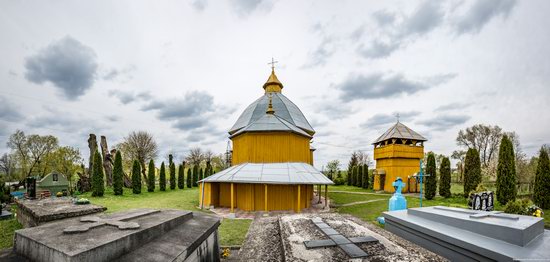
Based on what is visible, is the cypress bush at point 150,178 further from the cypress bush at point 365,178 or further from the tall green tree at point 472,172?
the tall green tree at point 472,172

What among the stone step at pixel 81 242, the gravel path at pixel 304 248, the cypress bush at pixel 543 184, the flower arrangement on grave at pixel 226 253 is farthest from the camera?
the cypress bush at pixel 543 184

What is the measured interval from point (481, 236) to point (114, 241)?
6210mm

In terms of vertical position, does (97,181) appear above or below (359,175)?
above

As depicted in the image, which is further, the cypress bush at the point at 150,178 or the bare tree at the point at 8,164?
the bare tree at the point at 8,164

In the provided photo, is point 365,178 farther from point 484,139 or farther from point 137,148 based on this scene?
point 137,148

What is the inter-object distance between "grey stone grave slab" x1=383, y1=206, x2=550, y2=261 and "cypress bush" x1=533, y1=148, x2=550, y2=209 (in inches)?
446

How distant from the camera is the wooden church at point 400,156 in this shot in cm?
2314

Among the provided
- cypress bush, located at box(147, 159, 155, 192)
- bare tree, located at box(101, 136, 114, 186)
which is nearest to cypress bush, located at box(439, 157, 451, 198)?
cypress bush, located at box(147, 159, 155, 192)

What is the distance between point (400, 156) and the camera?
2312 cm

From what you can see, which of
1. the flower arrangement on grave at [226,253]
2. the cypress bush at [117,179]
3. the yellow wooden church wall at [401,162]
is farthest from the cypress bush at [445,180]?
the cypress bush at [117,179]

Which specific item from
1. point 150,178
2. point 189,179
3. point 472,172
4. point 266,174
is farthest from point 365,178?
point 150,178

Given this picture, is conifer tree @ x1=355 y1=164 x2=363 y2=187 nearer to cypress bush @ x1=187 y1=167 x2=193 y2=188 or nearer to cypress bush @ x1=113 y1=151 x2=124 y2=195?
cypress bush @ x1=187 y1=167 x2=193 y2=188

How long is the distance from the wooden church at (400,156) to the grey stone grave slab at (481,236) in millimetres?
18889

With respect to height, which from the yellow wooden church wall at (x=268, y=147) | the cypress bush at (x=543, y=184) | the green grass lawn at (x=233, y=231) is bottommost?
the green grass lawn at (x=233, y=231)
